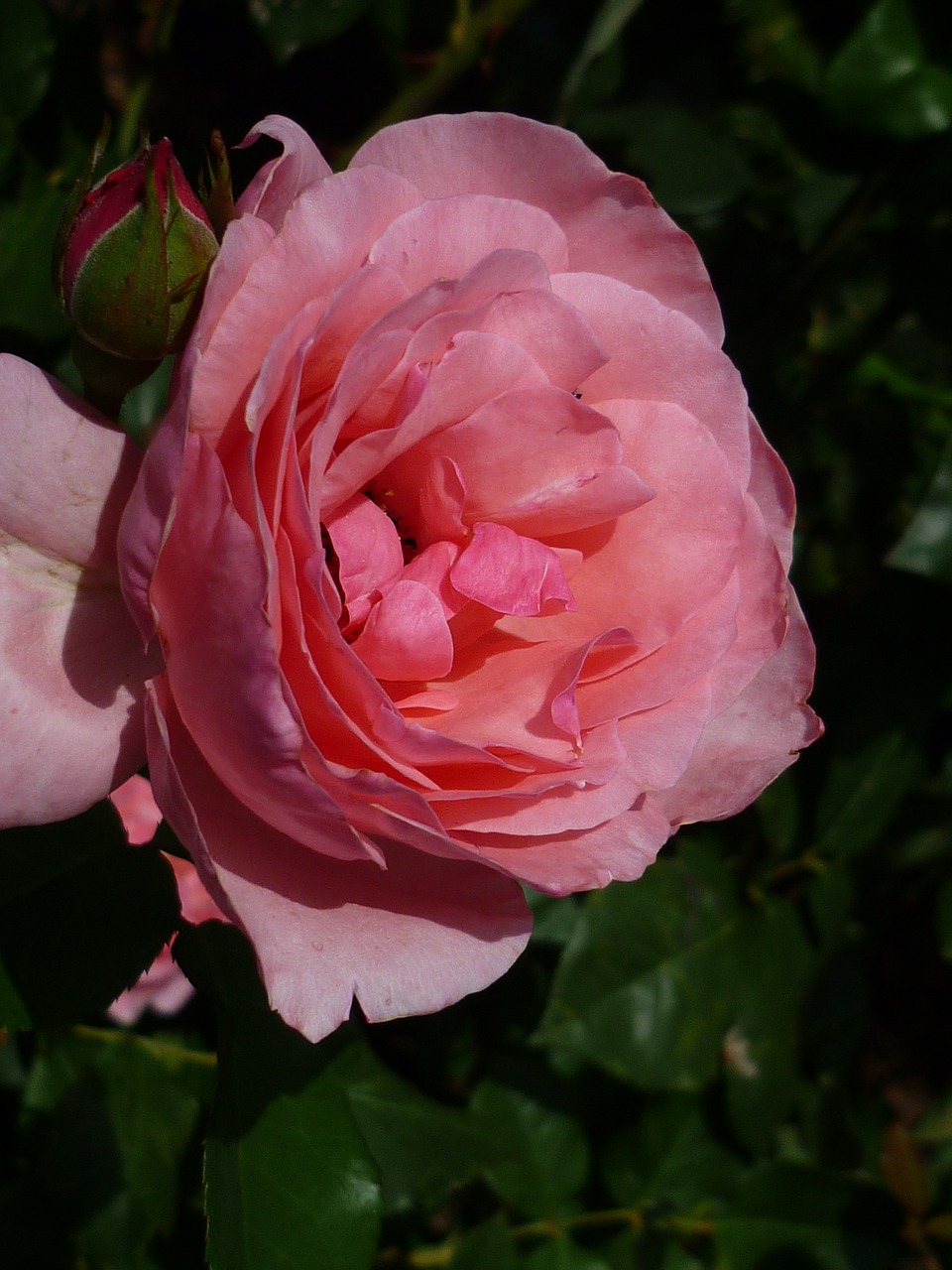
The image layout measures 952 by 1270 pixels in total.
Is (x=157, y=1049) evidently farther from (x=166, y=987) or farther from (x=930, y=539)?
(x=930, y=539)

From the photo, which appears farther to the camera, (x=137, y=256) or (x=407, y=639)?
(x=407, y=639)

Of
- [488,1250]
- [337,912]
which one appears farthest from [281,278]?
[488,1250]

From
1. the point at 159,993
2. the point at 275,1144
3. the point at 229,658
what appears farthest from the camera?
the point at 159,993

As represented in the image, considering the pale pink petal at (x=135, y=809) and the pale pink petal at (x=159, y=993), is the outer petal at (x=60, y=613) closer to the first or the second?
the pale pink petal at (x=135, y=809)

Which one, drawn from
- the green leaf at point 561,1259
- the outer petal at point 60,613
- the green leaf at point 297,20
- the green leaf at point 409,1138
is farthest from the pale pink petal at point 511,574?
the green leaf at point 561,1259

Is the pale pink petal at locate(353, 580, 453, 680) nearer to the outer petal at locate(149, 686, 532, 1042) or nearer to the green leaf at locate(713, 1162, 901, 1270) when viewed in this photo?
the outer petal at locate(149, 686, 532, 1042)

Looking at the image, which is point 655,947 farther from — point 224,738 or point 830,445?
point 830,445

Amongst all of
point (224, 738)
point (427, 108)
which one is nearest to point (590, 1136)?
point (224, 738)
